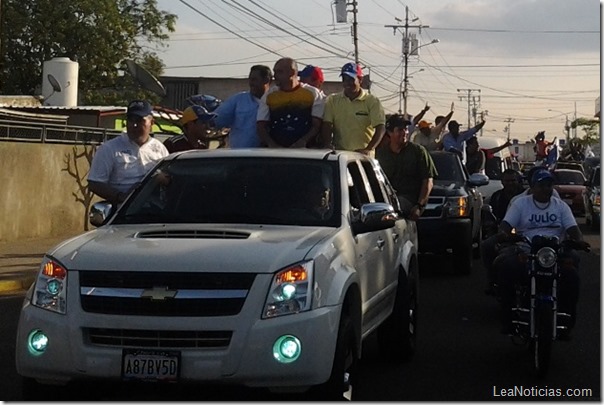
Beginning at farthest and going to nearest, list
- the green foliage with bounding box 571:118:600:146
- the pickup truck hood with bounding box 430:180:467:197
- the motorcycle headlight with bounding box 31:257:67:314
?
the green foliage with bounding box 571:118:600:146 < the pickup truck hood with bounding box 430:180:467:197 < the motorcycle headlight with bounding box 31:257:67:314

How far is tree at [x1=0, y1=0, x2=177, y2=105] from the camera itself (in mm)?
54625

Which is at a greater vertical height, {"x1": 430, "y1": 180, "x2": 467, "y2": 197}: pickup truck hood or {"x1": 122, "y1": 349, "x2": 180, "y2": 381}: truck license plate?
{"x1": 430, "y1": 180, "x2": 467, "y2": 197}: pickup truck hood

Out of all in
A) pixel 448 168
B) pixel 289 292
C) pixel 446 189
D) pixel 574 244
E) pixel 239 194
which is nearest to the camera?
pixel 289 292

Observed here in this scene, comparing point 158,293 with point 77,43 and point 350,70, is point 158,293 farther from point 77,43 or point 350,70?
point 77,43

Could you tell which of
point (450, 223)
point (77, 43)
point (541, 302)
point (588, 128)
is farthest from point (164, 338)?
point (588, 128)

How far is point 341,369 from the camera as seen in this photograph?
6.27m

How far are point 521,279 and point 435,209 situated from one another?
6.40 m

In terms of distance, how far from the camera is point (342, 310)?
6.43 meters

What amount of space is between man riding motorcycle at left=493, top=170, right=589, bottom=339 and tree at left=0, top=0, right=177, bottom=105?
45.9 metres

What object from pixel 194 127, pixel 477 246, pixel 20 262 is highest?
pixel 194 127

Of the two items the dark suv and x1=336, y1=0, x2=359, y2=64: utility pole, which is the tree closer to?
x1=336, y1=0, x2=359, y2=64: utility pole

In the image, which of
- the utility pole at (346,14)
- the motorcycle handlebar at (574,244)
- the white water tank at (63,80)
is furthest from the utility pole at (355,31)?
the motorcycle handlebar at (574,244)

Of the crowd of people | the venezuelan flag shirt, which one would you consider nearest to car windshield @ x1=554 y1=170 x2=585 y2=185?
the crowd of people

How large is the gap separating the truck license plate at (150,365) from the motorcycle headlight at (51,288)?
483mm
